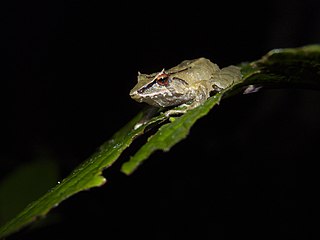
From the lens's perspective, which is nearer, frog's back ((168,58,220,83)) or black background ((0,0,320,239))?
frog's back ((168,58,220,83))

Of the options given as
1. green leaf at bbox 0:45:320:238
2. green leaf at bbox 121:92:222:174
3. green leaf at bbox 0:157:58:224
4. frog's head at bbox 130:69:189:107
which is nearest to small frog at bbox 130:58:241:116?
frog's head at bbox 130:69:189:107

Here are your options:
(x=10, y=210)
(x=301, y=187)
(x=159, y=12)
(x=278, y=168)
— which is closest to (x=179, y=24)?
(x=159, y=12)

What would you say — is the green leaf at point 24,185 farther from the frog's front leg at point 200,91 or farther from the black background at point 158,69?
the frog's front leg at point 200,91

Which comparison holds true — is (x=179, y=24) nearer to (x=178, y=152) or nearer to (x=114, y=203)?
(x=178, y=152)

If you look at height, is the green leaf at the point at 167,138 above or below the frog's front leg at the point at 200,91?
above

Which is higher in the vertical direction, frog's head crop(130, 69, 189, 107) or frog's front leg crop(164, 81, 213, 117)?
frog's head crop(130, 69, 189, 107)

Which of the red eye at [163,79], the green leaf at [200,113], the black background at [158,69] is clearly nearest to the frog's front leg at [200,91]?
the red eye at [163,79]

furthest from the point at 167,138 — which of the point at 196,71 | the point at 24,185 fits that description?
the point at 24,185

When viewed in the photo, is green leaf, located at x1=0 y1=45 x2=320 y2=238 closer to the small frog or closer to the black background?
the small frog
